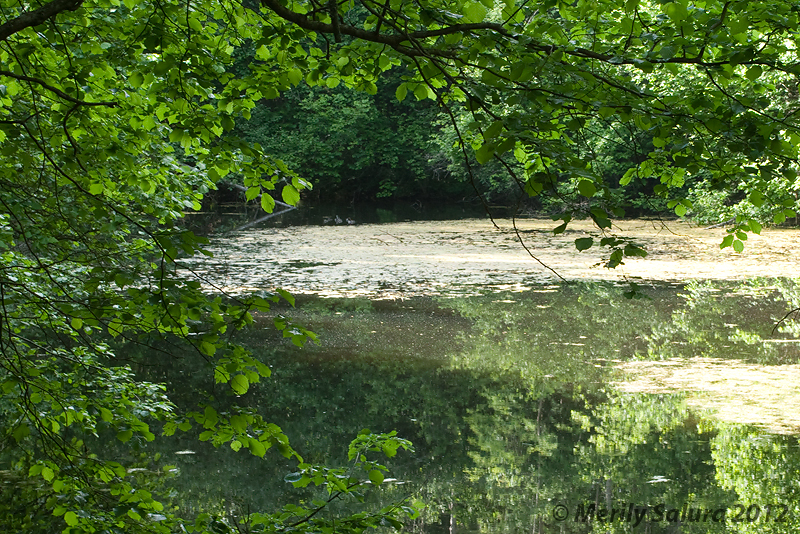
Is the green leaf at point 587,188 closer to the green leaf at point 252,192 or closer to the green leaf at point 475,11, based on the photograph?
the green leaf at point 475,11

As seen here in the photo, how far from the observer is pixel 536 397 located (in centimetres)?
567

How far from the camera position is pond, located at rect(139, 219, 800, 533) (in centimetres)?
407

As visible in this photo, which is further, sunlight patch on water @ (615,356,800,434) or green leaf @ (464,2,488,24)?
sunlight patch on water @ (615,356,800,434)

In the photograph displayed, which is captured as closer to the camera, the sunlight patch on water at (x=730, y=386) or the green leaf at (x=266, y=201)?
the green leaf at (x=266, y=201)

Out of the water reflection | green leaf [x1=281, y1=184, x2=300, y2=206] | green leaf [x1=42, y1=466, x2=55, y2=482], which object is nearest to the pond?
the water reflection

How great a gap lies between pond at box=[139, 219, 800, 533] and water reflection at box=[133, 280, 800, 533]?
17mm

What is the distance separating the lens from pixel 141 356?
6.81 metres

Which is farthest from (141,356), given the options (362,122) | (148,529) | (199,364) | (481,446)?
(362,122)

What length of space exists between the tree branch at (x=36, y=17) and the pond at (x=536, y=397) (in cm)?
127

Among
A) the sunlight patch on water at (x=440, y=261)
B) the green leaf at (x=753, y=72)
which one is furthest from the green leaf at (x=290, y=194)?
the sunlight patch on water at (x=440, y=261)

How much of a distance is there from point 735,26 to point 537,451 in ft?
11.3

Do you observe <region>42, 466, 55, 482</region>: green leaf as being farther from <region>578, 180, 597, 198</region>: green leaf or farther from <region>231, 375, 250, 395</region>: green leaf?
<region>578, 180, 597, 198</region>: green leaf

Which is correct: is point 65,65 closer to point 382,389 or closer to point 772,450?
point 382,389

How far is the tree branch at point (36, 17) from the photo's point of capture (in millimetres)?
1574
